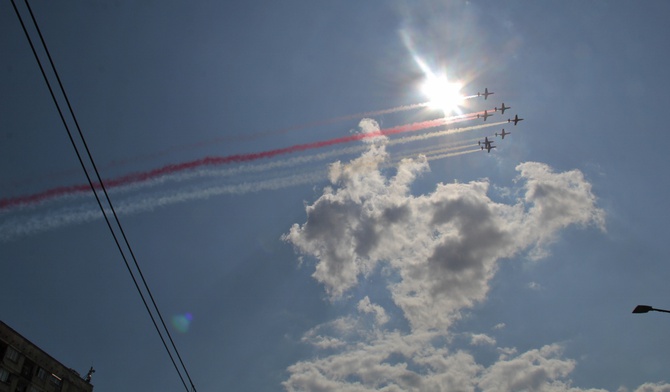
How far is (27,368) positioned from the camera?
64250 millimetres

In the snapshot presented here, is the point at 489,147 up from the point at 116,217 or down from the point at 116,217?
up

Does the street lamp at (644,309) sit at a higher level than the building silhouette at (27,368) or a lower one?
lower

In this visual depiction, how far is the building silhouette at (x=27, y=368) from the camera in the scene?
61.0 m

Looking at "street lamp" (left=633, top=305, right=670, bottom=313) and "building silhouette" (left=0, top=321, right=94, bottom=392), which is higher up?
"building silhouette" (left=0, top=321, right=94, bottom=392)

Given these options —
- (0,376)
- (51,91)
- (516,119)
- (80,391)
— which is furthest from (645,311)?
(516,119)

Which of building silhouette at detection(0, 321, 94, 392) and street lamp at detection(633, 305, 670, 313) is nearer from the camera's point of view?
street lamp at detection(633, 305, 670, 313)

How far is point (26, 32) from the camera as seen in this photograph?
20.1m

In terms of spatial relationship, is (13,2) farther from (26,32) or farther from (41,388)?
(41,388)

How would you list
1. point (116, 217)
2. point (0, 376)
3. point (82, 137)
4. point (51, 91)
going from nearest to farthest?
point (51, 91), point (82, 137), point (116, 217), point (0, 376)

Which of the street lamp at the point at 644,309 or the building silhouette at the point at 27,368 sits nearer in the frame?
the street lamp at the point at 644,309

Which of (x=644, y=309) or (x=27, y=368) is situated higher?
(x=27, y=368)

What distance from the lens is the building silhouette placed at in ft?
200

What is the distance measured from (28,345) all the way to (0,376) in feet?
18.5

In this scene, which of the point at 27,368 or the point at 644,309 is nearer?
the point at 644,309
